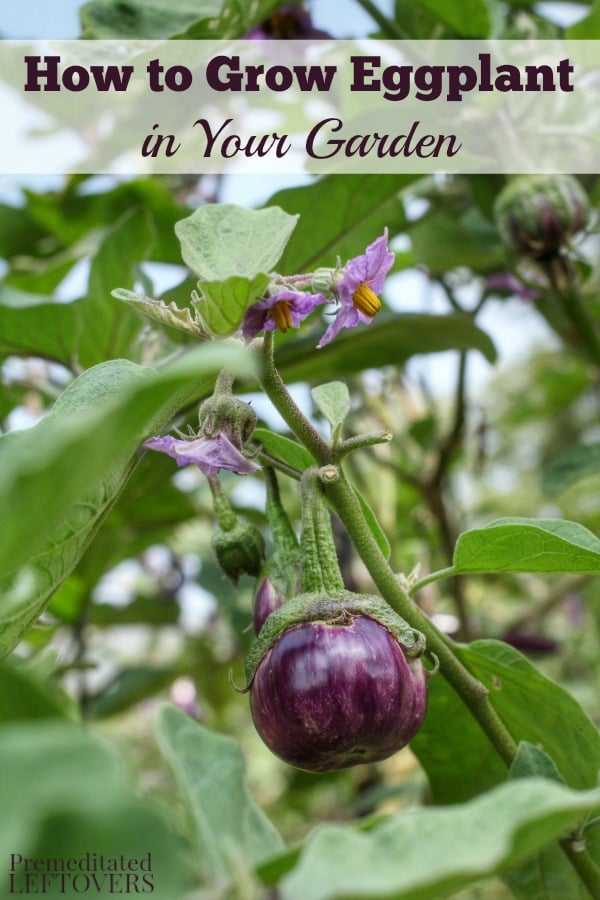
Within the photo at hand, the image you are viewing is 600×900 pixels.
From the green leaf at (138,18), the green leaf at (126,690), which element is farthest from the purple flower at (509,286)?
the green leaf at (126,690)

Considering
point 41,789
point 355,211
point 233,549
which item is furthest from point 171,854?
point 355,211

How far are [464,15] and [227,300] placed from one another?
60cm

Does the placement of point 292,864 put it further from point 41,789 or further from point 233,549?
point 233,549

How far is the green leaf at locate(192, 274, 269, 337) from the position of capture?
40 cm

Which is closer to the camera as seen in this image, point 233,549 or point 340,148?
point 233,549

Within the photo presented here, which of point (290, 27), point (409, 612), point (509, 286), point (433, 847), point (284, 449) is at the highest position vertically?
point (290, 27)

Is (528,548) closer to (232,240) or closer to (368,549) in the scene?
(368,549)

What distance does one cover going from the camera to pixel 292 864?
0.28 metres

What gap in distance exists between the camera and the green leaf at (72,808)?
0.21 m

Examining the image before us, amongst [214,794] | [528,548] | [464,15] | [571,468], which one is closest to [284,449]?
[528,548]

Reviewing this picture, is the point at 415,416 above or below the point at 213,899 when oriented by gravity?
above

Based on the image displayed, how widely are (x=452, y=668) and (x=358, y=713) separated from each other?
97 mm

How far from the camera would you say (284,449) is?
535 millimetres

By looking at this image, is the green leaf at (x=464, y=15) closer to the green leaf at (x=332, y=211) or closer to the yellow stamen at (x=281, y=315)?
the green leaf at (x=332, y=211)
